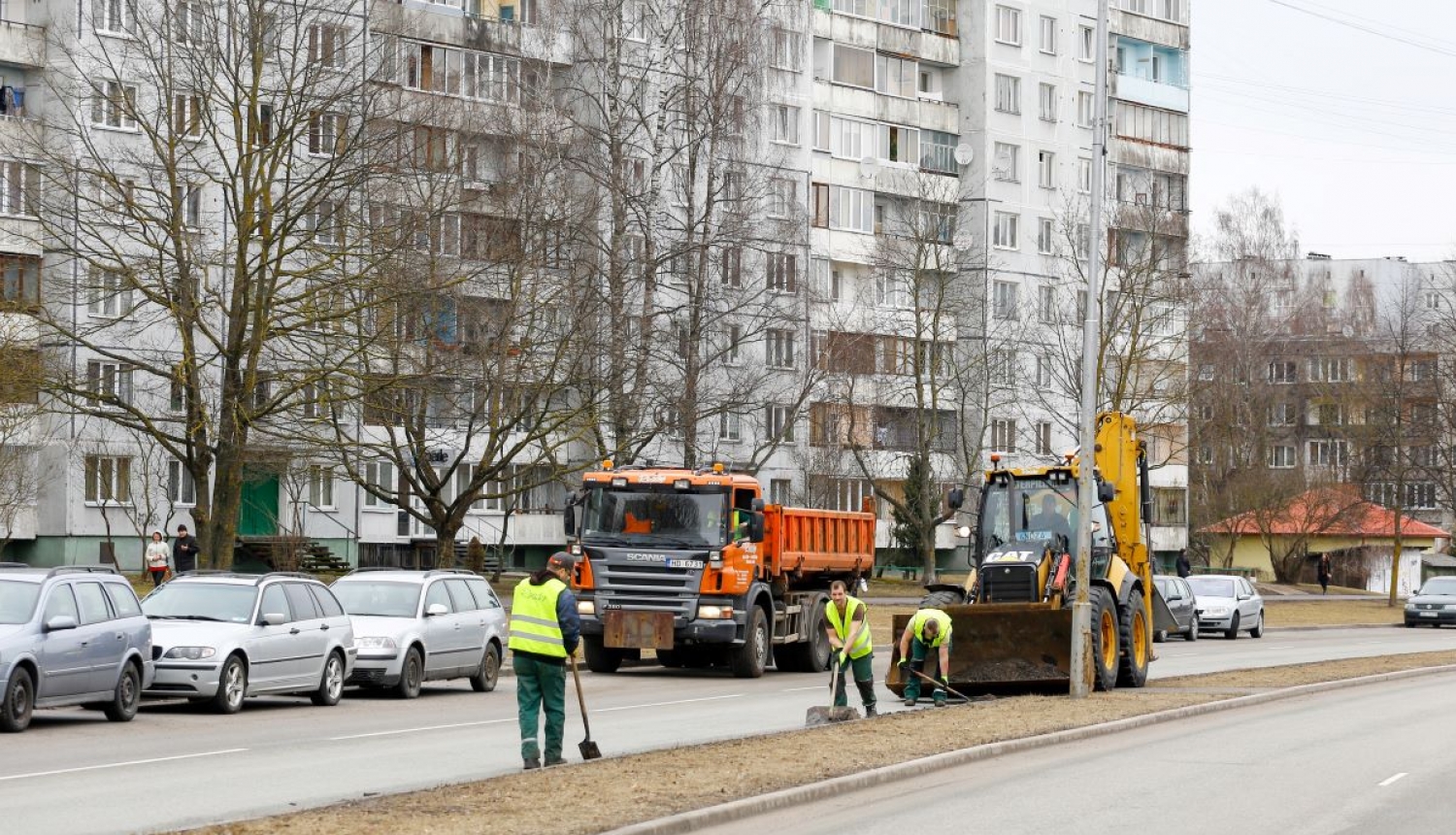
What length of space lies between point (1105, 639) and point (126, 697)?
42.0ft

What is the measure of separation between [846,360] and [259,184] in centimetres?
2997

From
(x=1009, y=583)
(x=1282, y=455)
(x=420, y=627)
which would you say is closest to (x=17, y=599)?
(x=420, y=627)

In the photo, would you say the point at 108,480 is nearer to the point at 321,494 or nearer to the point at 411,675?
the point at 321,494

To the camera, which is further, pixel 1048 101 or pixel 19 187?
pixel 1048 101

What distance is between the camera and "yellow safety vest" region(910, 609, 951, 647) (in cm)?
2328

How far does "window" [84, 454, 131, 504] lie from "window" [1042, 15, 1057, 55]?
150 feet


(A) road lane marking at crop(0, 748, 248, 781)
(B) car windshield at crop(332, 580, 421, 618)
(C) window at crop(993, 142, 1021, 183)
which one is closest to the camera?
(A) road lane marking at crop(0, 748, 248, 781)

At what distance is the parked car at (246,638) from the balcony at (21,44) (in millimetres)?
35540

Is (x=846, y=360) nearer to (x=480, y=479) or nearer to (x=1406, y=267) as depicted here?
(x=480, y=479)

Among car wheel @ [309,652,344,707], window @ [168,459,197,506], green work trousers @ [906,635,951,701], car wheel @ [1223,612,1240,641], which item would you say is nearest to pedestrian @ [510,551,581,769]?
car wheel @ [309,652,344,707]

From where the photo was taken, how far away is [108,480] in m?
55.1

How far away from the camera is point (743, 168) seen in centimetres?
5484

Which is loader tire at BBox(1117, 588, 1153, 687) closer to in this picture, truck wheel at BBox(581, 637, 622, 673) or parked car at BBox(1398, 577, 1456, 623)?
truck wheel at BBox(581, 637, 622, 673)

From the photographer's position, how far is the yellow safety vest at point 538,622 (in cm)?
1630
